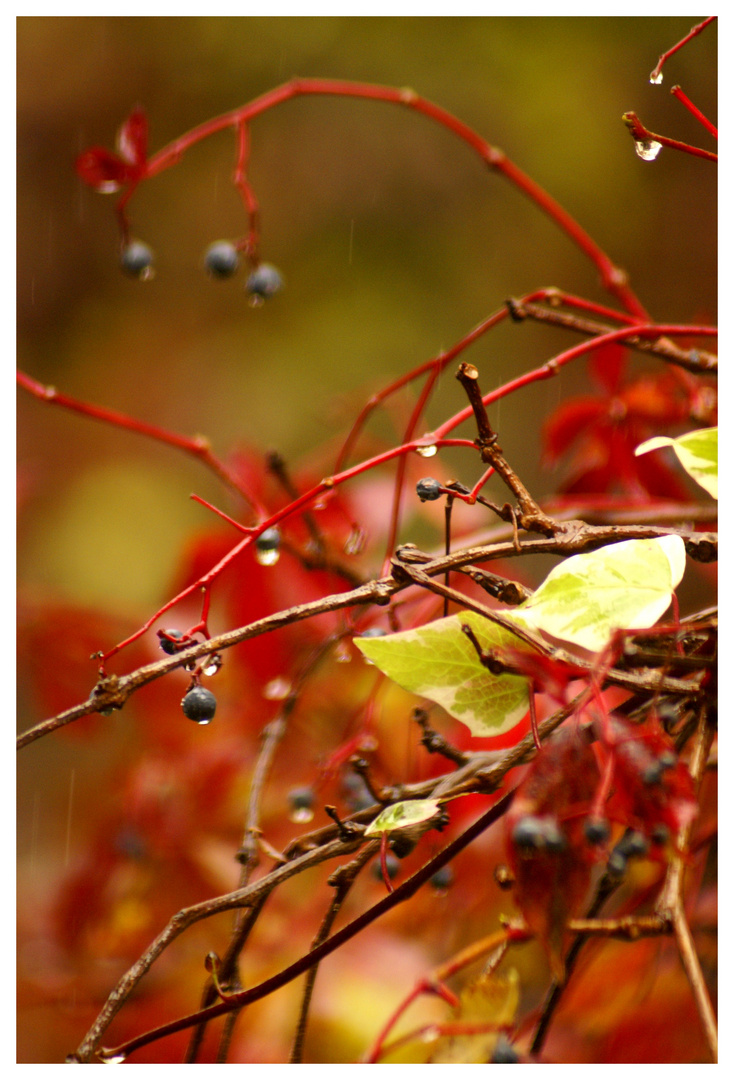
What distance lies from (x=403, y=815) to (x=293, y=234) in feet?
4.48

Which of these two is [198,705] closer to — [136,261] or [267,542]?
[267,542]

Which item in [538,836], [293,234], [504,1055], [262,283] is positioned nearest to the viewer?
[538,836]

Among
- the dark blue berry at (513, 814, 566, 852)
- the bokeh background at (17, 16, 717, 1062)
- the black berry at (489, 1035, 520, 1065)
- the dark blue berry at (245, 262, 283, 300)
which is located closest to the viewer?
the dark blue berry at (513, 814, 566, 852)

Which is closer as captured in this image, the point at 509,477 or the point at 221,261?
the point at 509,477

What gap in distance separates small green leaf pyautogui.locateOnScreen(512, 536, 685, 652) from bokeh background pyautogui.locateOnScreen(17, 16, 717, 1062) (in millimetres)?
964

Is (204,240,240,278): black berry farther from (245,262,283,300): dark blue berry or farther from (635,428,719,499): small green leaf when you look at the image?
(635,428,719,499): small green leaf

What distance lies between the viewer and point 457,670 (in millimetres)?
277

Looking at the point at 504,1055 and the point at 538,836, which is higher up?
the point at 538,836

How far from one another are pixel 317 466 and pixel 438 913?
12.8 inches

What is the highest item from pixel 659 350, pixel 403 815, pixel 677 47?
pixel 677 47

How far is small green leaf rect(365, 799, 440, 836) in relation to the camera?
26 centimetres

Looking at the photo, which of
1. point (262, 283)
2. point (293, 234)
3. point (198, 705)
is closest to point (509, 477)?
point (198, 705)

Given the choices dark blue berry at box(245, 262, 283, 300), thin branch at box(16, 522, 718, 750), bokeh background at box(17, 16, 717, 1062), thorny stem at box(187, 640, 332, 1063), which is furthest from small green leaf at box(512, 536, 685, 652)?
bokeh background at box(17, 16, 717, 1062)

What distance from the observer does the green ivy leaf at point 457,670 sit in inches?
10.8
